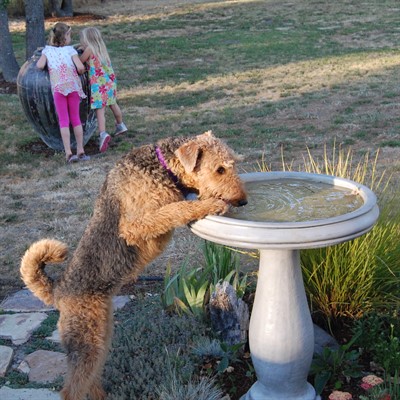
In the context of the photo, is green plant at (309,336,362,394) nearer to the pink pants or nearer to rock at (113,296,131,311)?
rock at (113,296,131,311)

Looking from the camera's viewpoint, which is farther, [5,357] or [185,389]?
[5,357]

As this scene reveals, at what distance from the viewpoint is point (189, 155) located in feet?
11.4

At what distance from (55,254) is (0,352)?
1280mm

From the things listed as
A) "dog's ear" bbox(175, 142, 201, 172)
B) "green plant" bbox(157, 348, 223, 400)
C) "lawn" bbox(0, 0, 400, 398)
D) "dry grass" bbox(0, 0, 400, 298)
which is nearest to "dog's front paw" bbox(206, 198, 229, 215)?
"dog's ear" bbox(175, 142, 201, 172)

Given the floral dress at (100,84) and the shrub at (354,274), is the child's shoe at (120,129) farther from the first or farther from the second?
the shrub at (354,274)

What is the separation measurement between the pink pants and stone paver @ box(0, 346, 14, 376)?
15.9 feet

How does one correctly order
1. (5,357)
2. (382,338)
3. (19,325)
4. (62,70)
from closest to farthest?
(382,338)
(5,357)
(19,325)
(62,70)

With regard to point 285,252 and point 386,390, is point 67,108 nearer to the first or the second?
point 285,252

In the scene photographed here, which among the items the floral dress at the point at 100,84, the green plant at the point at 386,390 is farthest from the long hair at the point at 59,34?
the green plant at the point at 386,390

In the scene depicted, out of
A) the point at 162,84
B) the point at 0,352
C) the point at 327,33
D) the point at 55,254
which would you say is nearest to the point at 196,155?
the point at 55,254

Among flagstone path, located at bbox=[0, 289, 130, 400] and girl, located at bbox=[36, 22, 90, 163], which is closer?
flagstone path, located at bbox=[0, 289, 130, 400]

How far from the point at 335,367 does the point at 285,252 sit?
2.87 feet

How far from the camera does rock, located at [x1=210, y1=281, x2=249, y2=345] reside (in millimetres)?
3936

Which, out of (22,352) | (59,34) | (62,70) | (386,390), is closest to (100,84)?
(62,70)
